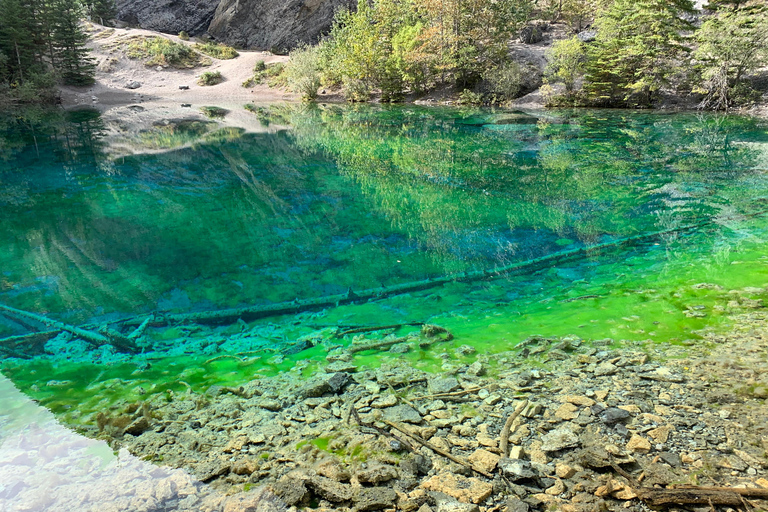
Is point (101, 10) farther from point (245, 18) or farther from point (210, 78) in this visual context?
point (210, 78)

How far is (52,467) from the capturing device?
12.5 feet

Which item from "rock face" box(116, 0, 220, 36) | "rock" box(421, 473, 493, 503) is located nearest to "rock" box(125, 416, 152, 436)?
"rock" box(421, 473, 493, 503)

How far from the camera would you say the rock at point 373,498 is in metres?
3.25

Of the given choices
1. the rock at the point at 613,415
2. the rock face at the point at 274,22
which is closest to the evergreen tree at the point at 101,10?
the rock face at the point at 274,22

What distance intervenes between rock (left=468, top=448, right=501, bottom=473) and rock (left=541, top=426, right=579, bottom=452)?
0.44 metres

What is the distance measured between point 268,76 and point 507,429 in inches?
2107

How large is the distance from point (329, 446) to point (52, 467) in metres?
2.33

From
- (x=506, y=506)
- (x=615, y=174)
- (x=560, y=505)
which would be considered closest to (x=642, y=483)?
(x=560, y=505)

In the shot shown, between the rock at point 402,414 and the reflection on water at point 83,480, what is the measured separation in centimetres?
133

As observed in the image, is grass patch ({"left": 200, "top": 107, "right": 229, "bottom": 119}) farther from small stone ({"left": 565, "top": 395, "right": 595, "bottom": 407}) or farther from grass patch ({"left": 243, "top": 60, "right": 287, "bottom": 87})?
small stone ({"left": 565, "top": 395, "right": 595, "bottom": 407})

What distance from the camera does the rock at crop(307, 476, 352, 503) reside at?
10.9ft

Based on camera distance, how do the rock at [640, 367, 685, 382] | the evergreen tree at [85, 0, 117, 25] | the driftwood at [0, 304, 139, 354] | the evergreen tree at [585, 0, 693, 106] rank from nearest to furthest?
1. the rock at [640, 367, 685, 382]
2. the driftwood at [0, 304, 139, 354]
3. the evergreen tree at [585, 0, 693, 106]
4. the evergreen tree at [85, 0, 117, 25]

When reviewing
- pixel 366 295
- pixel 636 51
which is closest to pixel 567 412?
pixel 366 295

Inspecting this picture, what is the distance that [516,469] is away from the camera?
3.51 metres
